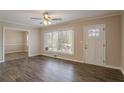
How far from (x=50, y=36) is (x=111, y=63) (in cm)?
459

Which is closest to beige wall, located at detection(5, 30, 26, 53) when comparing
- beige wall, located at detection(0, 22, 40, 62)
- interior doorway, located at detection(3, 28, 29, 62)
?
interior doorway, located at detection(3, 28, 29, 62)

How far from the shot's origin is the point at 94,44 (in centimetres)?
476

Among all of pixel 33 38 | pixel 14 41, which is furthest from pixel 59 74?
pixel 14 41

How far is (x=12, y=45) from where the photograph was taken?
30.0 ft

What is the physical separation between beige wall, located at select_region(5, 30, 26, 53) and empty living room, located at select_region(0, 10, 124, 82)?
Answer: 3137 millimetres

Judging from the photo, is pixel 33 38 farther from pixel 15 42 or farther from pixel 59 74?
pixel 59 74

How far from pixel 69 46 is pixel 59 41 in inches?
40.0

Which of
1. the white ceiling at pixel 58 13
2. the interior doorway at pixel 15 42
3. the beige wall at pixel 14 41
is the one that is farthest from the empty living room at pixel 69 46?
the beige wall at pixel 14 41

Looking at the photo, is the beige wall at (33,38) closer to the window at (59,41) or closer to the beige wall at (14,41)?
the window at (59,41)

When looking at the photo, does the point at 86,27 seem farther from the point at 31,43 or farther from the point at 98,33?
the point at 31,43

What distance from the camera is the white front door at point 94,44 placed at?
4.52 meters

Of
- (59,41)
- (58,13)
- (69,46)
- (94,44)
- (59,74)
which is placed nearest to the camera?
(59,74)

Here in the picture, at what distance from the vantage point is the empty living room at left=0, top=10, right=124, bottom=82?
3441mm
